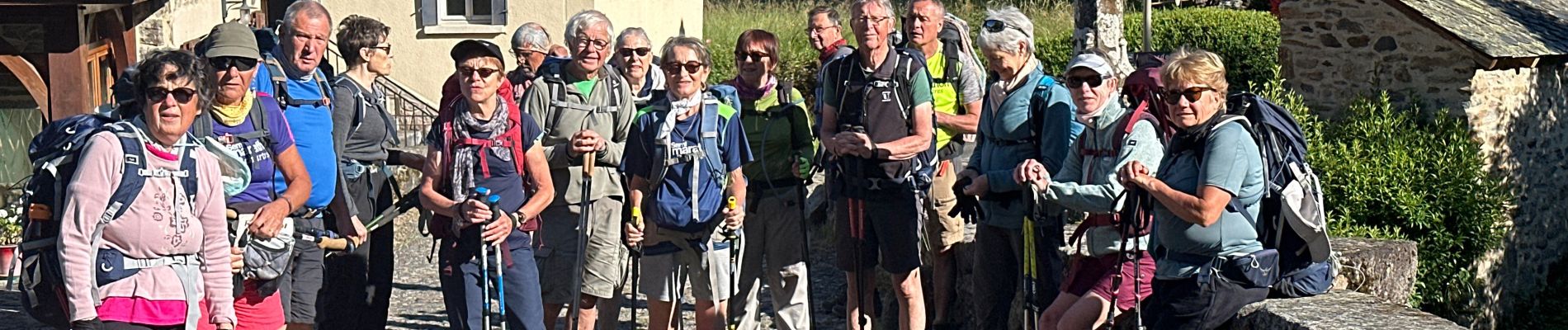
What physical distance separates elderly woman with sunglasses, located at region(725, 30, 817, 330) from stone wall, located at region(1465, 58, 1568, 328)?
6.78m

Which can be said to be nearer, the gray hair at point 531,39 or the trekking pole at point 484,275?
the trekking pole at point 484,275

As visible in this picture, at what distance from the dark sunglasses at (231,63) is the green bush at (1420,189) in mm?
6780

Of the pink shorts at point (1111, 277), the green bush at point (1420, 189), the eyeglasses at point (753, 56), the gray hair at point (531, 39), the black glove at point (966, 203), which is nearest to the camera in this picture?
the pink shorts at point (1111, 277)

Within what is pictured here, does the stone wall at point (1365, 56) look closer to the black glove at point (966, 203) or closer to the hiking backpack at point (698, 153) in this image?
the black glove at point (966, 203)

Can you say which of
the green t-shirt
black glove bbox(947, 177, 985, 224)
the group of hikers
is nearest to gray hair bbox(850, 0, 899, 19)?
the group of hikers

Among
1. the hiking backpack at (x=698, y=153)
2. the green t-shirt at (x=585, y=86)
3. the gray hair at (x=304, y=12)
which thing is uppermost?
the gray hair at (x=304, y=12)

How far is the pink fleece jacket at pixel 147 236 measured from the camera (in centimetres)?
445

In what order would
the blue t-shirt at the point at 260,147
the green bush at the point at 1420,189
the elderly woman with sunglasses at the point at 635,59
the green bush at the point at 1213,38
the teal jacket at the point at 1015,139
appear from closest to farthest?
the blue t-shirt at the point at 260,147 → the teal jacket at the point at 1015,139 → the elderly woman with sunglasses at the point at 635,59 → the green bush at the point at 1420,189 → the green bush at the point at 1213,38

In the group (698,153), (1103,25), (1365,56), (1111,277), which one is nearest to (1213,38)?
(1365,56)

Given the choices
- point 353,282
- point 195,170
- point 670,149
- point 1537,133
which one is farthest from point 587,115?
point 1537,133

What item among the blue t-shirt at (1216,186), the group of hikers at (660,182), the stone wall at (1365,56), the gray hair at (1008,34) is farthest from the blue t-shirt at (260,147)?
the stone wall at (1365,56)

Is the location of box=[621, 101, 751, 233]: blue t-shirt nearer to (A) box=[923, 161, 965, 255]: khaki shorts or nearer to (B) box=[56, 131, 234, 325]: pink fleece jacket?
(A) box=[923, 161, 965, 255]: khaki shorts

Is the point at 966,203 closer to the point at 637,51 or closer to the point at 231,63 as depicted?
the point at 637,51

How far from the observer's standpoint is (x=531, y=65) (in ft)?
24.6
